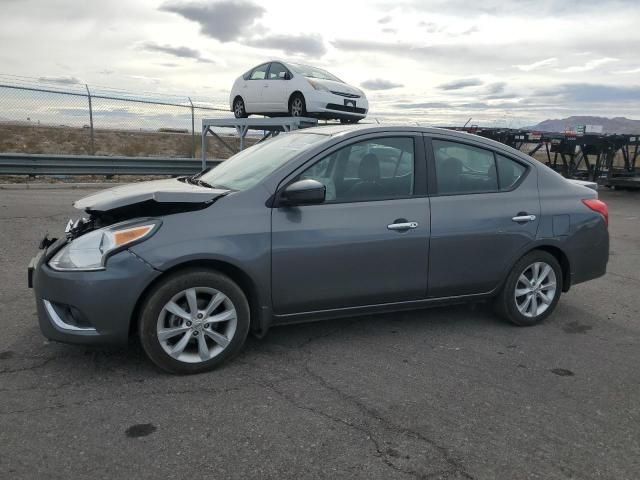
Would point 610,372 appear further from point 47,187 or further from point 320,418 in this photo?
point 47,187

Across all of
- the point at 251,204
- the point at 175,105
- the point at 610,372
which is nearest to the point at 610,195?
the point at 175,105

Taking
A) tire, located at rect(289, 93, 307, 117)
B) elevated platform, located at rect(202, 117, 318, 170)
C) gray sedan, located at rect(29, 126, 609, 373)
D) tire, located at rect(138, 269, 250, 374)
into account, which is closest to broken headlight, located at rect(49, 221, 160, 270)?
gray sedan, located at rect(29, 126, 609, 373)

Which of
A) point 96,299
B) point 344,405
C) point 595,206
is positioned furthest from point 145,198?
point 595,206

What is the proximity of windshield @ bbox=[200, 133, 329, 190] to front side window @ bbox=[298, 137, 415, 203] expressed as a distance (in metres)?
0.22

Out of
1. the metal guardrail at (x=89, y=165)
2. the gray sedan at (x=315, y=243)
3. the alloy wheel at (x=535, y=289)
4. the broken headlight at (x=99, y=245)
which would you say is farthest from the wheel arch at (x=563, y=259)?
the metal guardrail at (x=89, y=165)

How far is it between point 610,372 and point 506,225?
1.30m

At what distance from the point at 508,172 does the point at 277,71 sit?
9.51 metres

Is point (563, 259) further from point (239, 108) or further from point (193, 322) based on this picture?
point (239, 108)

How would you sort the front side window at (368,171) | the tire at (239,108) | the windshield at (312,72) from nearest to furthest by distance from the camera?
the front side window at (368,171) < the windshield at (312,72) < the tire at (239,108)

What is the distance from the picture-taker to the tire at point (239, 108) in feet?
48.1

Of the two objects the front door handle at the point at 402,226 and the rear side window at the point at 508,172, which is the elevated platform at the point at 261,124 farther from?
the front door handle at the point at 402,226

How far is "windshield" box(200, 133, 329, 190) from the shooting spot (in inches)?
159

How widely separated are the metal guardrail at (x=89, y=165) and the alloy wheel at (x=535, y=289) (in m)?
12.3

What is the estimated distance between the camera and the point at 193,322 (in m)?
3.55
